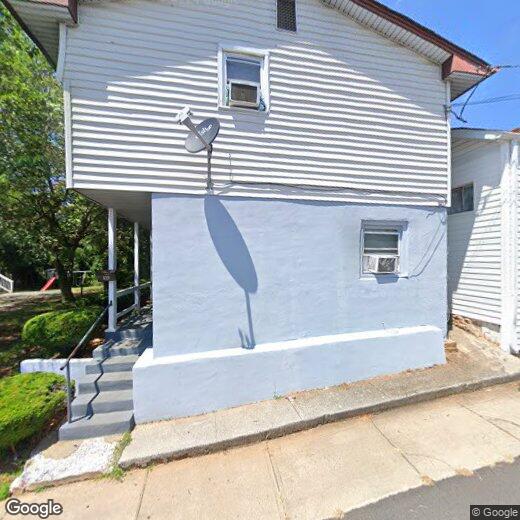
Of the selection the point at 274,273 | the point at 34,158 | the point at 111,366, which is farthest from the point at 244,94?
the point at 34,158

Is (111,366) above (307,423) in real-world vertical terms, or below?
above

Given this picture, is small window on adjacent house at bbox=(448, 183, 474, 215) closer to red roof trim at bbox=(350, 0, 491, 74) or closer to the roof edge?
red roof trim at bbox=(350, 0, 491, 74)

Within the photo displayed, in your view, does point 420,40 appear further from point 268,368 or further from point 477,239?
point 268,368

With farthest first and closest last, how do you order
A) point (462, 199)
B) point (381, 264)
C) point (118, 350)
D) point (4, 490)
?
point (462, 199), point (381, 264), point (118, 350), point (4, 490)

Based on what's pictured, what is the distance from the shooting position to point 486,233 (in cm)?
584

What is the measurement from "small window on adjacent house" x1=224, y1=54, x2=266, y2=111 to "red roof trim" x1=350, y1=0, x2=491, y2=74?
2116 millimetres

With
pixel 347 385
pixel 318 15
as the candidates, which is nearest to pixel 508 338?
pixel 347 385

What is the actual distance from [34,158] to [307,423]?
8.57 m

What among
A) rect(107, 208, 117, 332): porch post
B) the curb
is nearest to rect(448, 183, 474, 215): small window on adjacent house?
the curb

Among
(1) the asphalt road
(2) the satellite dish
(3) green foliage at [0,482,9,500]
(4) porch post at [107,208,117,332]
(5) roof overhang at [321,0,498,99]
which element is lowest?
(3) green foliage at [0,482,9,500]

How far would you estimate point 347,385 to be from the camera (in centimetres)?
482

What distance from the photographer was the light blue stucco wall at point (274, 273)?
437cm

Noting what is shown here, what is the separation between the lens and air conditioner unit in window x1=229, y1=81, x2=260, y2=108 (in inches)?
181

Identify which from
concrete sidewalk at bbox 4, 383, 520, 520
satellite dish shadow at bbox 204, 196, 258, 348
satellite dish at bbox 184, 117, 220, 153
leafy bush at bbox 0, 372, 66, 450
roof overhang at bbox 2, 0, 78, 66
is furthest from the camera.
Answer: satellite dish shadow at bbox 204, 196, 258, 348
